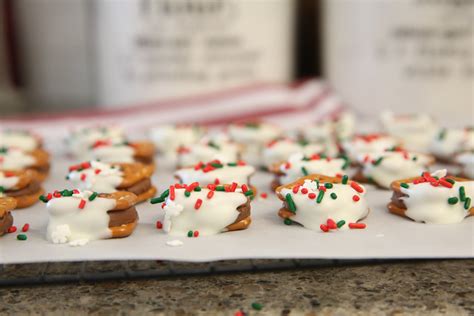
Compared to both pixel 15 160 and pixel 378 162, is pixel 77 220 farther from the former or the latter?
pixel 378 162

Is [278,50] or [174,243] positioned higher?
[278,50]

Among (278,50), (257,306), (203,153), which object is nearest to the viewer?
(257,306)

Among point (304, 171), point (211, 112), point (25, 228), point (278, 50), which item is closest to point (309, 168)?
point (304, 171)

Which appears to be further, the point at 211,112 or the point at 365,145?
the point at 211,112

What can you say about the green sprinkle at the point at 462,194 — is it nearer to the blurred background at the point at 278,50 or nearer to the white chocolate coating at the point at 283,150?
the white chocolate coating at the point at 283,150

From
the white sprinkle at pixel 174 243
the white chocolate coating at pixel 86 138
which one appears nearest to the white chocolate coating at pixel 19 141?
the white chocolate coating at pixel 86 138

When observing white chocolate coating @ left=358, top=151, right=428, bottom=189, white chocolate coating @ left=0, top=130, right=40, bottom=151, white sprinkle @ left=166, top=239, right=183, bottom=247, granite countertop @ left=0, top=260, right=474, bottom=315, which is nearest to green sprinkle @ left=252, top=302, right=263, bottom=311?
granite countertop @ left=0, top=260, right=474, bottom=315

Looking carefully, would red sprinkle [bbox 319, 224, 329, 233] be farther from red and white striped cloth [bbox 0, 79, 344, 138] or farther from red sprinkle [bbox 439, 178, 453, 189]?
red and white striped cloth [bbox 0, 79, 344, 138]

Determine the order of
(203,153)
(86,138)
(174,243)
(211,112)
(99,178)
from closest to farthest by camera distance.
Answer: (174,243) → (99,178) → (203,153) → (86,138) → (211,112)
